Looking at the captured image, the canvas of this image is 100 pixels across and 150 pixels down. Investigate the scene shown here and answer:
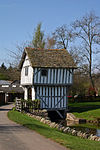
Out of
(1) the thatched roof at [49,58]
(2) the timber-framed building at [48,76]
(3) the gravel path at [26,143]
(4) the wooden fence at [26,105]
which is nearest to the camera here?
(3) the gravel path at [26,143]

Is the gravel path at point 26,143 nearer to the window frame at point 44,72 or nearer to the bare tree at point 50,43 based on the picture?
the window frame at point 44,72

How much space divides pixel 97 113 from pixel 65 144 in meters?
19.5

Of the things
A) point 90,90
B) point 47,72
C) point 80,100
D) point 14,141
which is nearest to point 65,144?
point 14,141

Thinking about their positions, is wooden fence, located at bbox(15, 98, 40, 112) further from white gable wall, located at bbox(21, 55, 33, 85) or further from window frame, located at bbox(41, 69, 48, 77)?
window frame, located at bbox(41, 69, 48, 77)

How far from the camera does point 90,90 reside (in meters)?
46.8

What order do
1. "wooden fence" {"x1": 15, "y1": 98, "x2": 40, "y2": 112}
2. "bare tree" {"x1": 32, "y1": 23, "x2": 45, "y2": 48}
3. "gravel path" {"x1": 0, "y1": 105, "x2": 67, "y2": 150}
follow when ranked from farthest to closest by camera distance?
"bare tree" {"x1": 32, "y1": 23, "x2": 45, "y2": 48} < "wooden fence" {"x1": 15, "y1": 98, "x2": 40, "y2": 112} < "gravel path" {"x1": 0, "y1": 105, "x2": 67, "y2": 150}

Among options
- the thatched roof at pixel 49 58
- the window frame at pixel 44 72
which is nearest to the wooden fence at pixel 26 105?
the window frame at pixel 44 72

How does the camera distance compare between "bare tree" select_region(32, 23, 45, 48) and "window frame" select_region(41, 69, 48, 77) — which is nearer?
"window frame" select_region(41, 69, 48, 77)

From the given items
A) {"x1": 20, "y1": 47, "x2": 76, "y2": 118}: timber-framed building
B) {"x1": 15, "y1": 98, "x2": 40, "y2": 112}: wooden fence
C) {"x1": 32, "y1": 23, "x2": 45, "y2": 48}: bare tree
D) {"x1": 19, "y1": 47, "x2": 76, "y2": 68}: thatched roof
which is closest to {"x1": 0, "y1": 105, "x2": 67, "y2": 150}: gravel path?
{"x1": 15, "y1": 98, "x2": 40, "y2": 112}: wooden fence

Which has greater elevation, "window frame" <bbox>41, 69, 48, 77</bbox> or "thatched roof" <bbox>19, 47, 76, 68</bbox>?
"thatched roof" <bbox>19, 47, 76, 68</bbox>

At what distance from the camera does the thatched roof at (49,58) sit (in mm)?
28734

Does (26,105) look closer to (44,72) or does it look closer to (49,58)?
(44,72)

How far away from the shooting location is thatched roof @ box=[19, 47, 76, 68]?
2873 centimetres

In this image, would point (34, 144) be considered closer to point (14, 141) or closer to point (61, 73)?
point (14, 141)
